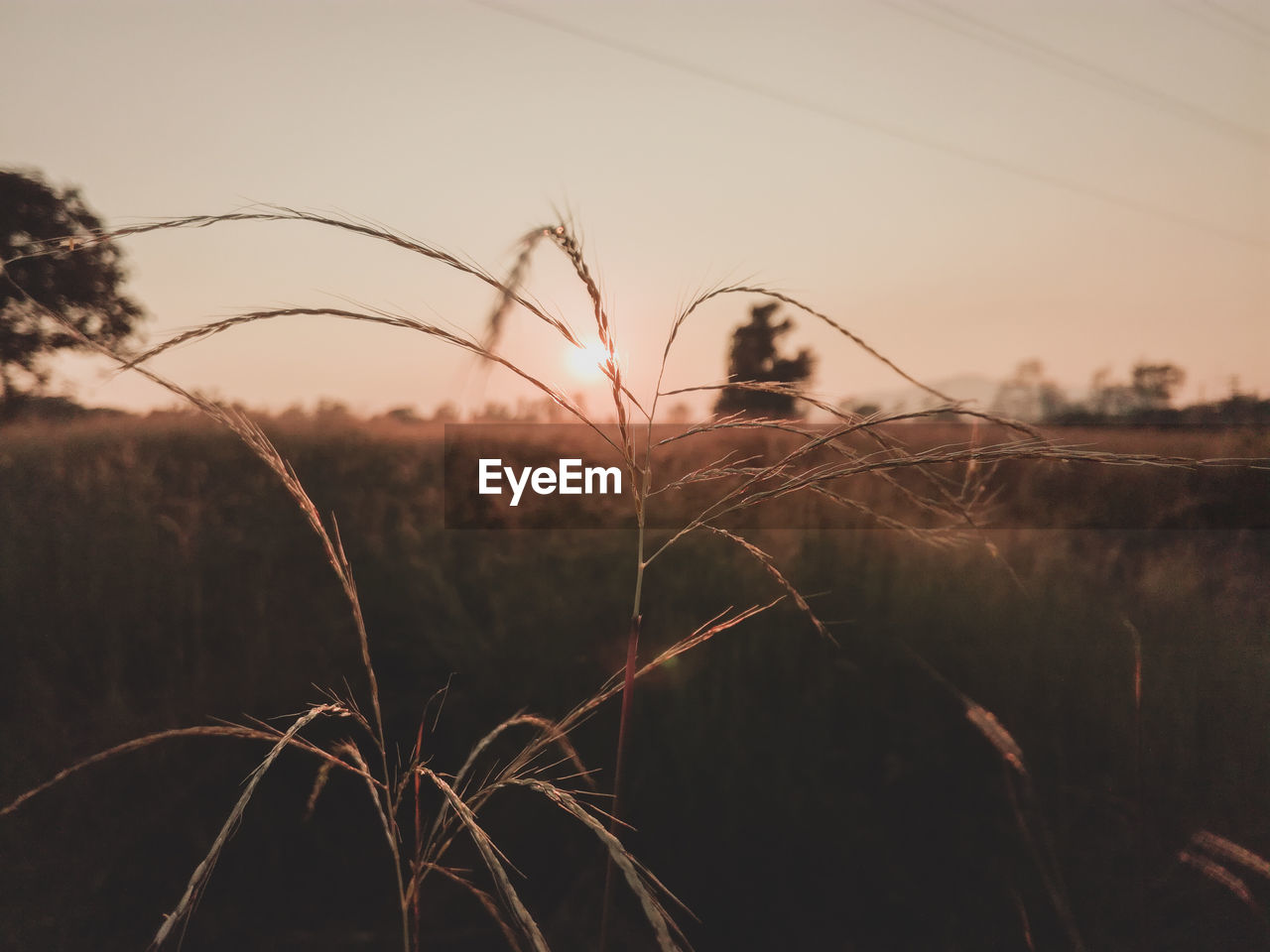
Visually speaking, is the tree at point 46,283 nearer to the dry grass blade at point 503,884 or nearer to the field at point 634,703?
the field at point 634,703

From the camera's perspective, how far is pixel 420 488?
1.86 metres

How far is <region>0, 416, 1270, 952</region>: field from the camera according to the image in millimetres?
1425

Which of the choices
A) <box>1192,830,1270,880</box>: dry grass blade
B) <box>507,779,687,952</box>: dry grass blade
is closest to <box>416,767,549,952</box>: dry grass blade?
<box>507,779,687,952</box>: dry grass blade

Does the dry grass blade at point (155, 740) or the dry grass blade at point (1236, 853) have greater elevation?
the dry grass blade at point (155, 740)

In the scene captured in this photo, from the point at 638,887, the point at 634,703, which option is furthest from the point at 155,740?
the point at 634,703

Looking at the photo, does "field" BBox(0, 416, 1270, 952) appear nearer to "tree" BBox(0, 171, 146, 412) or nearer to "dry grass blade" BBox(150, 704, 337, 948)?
"tree" BBox(0, 171, 146, 412)

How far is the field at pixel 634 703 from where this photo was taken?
4.67 ft

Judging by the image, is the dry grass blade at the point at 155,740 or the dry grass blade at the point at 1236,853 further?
the dry grass blade at the point at 1236,853

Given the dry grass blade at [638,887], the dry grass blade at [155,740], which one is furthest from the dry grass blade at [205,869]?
the dry grass blade at [638,887]

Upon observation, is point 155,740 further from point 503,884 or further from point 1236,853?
point 1236,853

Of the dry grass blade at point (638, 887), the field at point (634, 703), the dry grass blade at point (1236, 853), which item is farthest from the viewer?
the field at point (634, 703)

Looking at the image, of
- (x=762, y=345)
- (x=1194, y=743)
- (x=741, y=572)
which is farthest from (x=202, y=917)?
(x=1194, y=743)

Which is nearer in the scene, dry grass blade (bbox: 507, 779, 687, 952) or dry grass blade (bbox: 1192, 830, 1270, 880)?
dry grass blade (bbox: 507, 779, 687, 952)

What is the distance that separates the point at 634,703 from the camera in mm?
1526
